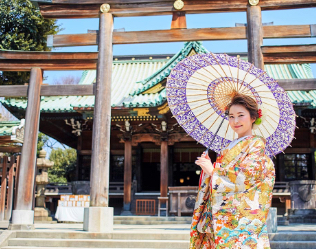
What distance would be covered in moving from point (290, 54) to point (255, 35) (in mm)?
901

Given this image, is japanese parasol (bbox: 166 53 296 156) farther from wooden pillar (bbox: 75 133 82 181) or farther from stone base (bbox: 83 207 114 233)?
wooden pillar (bbox: 75 133 82 181)

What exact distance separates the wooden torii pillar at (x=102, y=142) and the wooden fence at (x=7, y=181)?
11.5 ft

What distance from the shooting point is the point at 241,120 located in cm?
320

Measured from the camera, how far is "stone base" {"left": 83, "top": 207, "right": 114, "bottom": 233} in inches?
290

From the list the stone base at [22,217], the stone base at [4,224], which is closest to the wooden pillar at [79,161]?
the stone base at [4,224]

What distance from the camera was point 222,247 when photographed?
2.96 m

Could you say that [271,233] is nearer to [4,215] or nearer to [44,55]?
[44,55]

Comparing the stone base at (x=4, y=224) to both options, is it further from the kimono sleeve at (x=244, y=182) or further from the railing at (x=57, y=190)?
the kimono sleeve at (x=244, y=182)

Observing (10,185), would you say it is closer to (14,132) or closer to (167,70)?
(14,132)

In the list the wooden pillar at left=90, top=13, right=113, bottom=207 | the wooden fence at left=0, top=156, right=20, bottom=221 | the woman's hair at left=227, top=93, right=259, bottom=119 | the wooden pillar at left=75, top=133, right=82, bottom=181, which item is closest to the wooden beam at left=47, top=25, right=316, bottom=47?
the wooden pillar at left=90, top=13, right=113, bottom=207

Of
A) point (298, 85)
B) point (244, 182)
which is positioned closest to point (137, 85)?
point (298, 85)

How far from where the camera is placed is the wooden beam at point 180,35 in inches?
322

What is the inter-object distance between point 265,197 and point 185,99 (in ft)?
5.18

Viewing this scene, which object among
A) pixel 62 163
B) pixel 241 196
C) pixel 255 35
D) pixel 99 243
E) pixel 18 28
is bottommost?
pixel 99 243
